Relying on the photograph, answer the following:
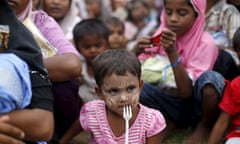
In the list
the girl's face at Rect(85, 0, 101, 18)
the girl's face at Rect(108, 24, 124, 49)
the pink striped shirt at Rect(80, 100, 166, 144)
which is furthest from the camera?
the girl's face at Rect(85, 0, 101, 18)

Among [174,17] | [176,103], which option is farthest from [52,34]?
[176,103]

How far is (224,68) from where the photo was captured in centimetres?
318

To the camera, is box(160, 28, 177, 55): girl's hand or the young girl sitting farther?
the young girl sitting

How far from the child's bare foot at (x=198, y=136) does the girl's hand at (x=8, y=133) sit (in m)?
1.60

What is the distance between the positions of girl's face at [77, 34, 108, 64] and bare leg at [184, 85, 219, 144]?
92cm

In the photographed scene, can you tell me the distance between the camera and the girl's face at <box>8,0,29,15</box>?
228 cm

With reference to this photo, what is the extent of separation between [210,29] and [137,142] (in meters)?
1.45

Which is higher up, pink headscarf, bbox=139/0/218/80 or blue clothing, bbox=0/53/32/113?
blue clothing, bbox=0/53/32/113

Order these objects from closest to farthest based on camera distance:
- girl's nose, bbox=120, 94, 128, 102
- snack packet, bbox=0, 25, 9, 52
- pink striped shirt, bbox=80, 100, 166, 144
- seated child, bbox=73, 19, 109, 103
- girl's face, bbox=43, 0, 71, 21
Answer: snack packet, bbox=0, 25, 9, 52 → girl's nose, bbox=120, 94, 128, 102 → pink striped shirt, bbox=80, 100, 166, 144 → seated child, bbox=73, 19, 109, 103 → girl's face, bbox=43, 0, 71, 21

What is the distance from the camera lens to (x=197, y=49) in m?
3.05

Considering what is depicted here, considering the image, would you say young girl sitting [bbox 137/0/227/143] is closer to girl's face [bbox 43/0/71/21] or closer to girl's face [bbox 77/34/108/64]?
girl's face [bbox 77/34/108/64]

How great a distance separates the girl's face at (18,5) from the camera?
2.28 m

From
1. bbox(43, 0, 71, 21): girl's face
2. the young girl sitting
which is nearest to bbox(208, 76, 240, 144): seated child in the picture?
the young girl sitting

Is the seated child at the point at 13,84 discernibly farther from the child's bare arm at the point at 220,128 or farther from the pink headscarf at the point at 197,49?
the pink headscarf at the point at 197,49
